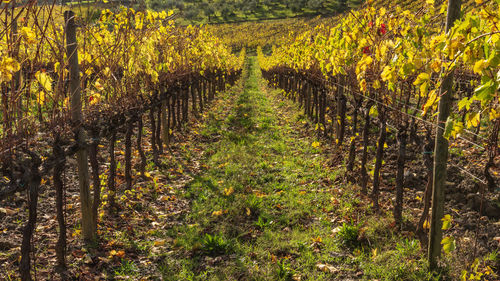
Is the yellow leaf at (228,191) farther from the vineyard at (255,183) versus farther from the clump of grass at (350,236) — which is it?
the clump of grass at (350,236)

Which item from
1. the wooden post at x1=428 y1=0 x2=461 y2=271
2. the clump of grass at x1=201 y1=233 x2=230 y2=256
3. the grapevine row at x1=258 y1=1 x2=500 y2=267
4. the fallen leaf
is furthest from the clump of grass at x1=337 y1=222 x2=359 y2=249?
the clump of grass at x1=201 y1=233 x2=230 y2=256

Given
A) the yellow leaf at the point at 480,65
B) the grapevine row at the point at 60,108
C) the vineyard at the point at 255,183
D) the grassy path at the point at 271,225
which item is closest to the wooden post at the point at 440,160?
the vineyard at the point at 255,183

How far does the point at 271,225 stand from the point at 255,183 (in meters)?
1.55

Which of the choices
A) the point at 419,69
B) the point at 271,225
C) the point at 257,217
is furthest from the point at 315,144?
the point at 419,69

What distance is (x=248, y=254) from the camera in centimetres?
414

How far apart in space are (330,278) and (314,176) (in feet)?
9.85

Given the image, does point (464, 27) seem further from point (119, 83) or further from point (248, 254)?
point (119, 83)

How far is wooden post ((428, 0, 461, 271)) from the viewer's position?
305cm

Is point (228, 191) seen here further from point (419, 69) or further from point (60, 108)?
point (419, 69)

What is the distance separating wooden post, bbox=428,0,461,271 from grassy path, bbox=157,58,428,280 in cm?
32

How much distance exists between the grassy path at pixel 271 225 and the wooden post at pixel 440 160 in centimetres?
32

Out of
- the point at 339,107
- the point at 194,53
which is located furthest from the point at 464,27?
the point at 194,53

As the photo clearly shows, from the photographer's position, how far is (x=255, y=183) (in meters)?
6.37

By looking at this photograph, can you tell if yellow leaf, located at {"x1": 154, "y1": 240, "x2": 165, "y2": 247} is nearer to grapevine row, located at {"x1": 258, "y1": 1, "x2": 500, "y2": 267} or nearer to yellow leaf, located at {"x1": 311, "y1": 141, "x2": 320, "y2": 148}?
grapevine row, located at {"x1": 258, "y1": 1, "x2": 500, "y2": 267}
